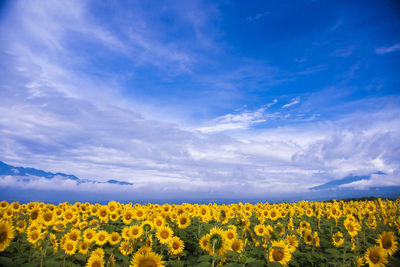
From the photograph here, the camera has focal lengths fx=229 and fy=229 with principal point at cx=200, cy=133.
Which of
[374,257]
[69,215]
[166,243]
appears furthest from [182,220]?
[374,257]

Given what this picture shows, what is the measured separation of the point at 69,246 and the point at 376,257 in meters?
7.65

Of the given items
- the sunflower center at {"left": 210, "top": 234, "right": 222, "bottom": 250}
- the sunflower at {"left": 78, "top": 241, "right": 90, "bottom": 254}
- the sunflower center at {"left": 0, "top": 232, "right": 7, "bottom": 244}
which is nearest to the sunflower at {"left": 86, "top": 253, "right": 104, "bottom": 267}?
the sunflower at {"left": 78, "top": 241, "right": 90, "bottom": 254}

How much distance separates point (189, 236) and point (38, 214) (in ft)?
16.6

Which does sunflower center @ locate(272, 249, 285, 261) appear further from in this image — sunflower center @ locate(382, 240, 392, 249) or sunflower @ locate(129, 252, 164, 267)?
sunflower @ locate(129, 252, 164, 267)

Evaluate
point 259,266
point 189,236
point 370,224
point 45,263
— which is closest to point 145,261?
point 259,266

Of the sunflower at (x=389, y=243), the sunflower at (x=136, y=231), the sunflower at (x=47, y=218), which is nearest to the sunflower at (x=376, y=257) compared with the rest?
the sunflower at (x=389, y=243)

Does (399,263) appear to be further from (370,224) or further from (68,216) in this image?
(68,216)

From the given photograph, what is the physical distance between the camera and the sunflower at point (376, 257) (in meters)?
Answer: 4.99

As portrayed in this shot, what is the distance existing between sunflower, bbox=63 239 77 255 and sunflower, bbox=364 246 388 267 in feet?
24.0

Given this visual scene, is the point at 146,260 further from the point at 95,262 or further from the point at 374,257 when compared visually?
the point at 374,257

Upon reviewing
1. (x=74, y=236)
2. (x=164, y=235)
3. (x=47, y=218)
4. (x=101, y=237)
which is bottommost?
(x=101, y=237)

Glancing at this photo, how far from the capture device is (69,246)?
6316mm

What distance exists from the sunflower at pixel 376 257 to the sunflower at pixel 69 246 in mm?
7311

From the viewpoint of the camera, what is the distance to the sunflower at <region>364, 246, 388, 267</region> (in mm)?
4993
